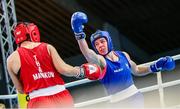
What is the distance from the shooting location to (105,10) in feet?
30.5

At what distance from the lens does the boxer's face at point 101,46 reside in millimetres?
3178

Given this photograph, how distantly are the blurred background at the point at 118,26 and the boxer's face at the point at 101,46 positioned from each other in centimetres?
549

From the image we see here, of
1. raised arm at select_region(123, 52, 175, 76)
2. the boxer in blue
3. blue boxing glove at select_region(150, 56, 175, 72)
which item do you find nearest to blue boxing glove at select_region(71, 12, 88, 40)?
the boxer in blue

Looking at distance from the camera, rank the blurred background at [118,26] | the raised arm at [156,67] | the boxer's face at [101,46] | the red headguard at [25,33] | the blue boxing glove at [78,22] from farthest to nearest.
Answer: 1. the blurred background at [118,26]
2. the raised arm at [156,67]
3. the boxer's face at [101,46]
4. the blue boxing glove at [78,22]
5. the red headguard at [25,33]

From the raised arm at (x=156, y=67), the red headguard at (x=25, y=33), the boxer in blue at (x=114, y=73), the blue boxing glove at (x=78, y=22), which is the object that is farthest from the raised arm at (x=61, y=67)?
the raised arm at (x=156, y=67)

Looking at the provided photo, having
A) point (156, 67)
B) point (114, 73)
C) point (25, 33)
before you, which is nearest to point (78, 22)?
point (25, 33)

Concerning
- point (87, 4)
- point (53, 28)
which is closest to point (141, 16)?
point (87, 4)

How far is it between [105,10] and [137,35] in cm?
113

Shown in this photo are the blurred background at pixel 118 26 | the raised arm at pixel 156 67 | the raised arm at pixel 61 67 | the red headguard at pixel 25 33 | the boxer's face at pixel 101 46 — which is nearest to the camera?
the raised arm at pixel 61 67

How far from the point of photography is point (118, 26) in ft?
32.1

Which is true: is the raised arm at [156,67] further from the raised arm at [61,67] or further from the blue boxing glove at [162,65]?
the raised arm at [61,67]

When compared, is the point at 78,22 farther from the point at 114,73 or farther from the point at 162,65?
the point at 162,65

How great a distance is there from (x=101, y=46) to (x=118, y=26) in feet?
21.8

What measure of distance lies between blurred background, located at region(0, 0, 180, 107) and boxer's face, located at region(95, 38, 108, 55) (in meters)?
5.49
